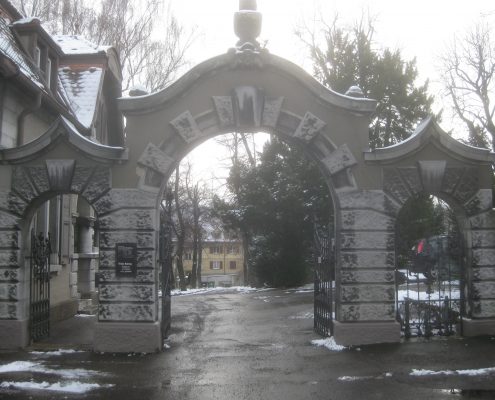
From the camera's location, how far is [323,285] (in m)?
12.5

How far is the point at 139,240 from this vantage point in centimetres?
1123

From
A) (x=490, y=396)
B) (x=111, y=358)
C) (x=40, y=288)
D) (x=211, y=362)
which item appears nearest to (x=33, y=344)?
(x=40, y=288)

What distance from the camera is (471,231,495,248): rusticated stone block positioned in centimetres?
1162

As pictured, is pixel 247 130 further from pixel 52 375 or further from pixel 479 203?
pixel 52 375

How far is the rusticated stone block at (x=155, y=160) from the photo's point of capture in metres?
11.4

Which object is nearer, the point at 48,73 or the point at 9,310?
the point at 9,310

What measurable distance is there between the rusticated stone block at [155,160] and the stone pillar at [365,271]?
3.44 metres

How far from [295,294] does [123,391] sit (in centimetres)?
1496

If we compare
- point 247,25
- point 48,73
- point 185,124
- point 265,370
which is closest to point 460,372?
point 265,370

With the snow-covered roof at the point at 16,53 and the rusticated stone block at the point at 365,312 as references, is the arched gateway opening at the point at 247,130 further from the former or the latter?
the snow-covered roof at the point at 16,53

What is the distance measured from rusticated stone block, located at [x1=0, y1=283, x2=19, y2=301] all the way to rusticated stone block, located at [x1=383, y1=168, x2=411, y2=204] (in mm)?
7385

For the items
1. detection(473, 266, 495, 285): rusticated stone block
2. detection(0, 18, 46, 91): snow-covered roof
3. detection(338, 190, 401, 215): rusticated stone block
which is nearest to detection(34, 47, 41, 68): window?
detection(0, 18, 46, 91): snow-covered roof

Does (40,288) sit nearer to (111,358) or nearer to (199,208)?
(111,358)

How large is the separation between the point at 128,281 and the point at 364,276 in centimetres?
451
